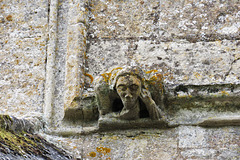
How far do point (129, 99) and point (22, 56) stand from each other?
3.93 feet

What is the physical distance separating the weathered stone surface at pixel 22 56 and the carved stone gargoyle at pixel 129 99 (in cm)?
56

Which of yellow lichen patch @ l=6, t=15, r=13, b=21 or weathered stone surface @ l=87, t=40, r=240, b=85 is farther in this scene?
yellow lichen patch @ l=6, t=15, r=13, b=21

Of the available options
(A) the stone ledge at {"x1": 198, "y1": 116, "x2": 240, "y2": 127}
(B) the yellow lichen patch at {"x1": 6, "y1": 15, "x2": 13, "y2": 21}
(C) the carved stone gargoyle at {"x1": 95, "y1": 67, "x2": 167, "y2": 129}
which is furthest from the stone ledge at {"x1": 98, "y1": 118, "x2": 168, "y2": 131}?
(B) the yellow lichen patch at {"x1": 6, "y1": 15, "x2": 13, "y2": 21}

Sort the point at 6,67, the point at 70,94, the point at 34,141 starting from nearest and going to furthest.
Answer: the point at 34,141 → the point at 70,94 → the point at 6,67

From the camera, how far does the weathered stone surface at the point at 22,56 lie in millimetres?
4805

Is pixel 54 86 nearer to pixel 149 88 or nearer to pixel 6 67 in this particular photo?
pixel 6 67

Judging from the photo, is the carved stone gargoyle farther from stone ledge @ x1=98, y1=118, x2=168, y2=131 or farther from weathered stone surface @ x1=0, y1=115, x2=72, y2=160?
weathered stone surface @ x1=0, y1=115, x2=72, y2=160

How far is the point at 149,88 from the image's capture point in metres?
4.39

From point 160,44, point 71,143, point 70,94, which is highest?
point 160,44

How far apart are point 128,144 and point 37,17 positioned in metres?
1.42

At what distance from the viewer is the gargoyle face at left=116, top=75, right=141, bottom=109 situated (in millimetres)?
4148

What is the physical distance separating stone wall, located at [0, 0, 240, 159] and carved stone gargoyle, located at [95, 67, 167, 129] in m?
0.09

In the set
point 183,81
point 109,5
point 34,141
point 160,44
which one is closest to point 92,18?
point 109,5

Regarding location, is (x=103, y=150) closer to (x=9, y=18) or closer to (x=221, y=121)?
(x=221, y=121)
